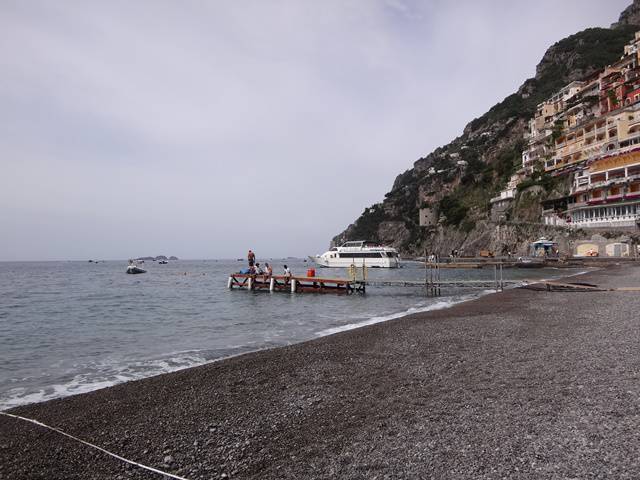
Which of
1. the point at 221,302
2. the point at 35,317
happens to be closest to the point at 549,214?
the point at 221,302

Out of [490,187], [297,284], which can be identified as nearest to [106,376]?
[297,284]

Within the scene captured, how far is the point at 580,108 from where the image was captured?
89875mm

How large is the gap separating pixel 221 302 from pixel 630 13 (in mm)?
211437

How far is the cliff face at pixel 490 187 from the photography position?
85.4 meters

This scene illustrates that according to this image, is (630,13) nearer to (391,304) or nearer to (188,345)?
(391,304)

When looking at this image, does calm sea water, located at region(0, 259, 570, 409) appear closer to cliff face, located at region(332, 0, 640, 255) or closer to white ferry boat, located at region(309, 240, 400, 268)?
white ferry boat, located at region(309, 240, 400, 268)

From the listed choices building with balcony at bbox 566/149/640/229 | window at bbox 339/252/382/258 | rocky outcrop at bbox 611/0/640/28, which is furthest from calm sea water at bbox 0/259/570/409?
rocky outcrop at bbox 611/0/640/28

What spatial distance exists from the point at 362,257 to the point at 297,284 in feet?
172

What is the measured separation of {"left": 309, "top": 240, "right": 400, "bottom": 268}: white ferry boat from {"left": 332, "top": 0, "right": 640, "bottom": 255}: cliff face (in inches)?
861

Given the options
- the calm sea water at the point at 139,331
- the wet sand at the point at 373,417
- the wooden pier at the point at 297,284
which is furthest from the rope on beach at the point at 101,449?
the wooden pier at the point at 297,284

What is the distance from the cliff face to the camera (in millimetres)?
85438

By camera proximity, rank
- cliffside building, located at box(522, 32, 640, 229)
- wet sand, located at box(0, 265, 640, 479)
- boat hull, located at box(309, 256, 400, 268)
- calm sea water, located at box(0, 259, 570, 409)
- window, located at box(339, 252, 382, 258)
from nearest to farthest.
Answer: wet sand, located at box(0, 265, 640, 479)
calm sea water, located at box(0, 259, 570, 409)
cliffside building, located at box(522, 32, 640, 229)
boat hull, located at box(309, 256, 400, 268)
window, located at box(339, 252, 382, 258)

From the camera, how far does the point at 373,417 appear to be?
6402 mm

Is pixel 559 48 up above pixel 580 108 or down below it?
above
